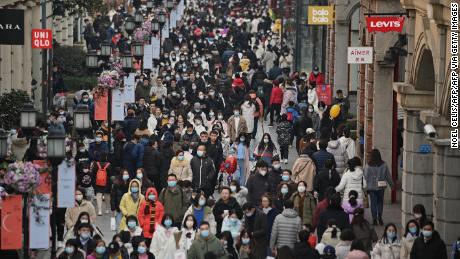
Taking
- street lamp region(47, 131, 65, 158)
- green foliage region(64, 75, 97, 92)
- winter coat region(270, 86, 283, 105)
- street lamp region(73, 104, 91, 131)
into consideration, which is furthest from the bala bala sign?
street lamp region(47, 131, 65, 158)

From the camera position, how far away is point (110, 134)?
41.4 metres

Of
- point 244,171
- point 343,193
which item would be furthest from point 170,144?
point 343,193

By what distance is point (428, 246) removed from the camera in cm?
2897

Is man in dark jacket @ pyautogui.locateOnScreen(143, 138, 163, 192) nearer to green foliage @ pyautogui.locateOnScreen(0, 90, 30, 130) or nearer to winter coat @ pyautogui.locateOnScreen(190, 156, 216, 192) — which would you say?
winter coat @ pyautogui.locateOnScreen(190, 156, 216, 192)

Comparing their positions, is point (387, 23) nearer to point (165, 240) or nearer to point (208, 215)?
point (208, 215)

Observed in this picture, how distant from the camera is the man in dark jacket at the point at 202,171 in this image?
122 ft

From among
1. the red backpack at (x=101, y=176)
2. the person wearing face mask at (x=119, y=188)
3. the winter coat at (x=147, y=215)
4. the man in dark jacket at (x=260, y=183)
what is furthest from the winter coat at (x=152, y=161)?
the winter coat at (x=147, y=215)

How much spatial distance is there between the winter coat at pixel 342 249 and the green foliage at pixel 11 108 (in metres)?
16.8

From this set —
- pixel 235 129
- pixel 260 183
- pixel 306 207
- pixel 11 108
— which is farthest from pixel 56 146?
pixel 11 108

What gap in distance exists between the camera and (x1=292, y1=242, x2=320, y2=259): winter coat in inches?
1133

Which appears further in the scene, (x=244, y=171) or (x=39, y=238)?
(x=244, y=171)

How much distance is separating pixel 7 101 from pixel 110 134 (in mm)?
5678

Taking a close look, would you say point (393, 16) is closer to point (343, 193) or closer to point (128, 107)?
point (343, 193)

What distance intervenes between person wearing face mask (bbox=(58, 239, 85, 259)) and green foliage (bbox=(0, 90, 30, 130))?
1599 cm
